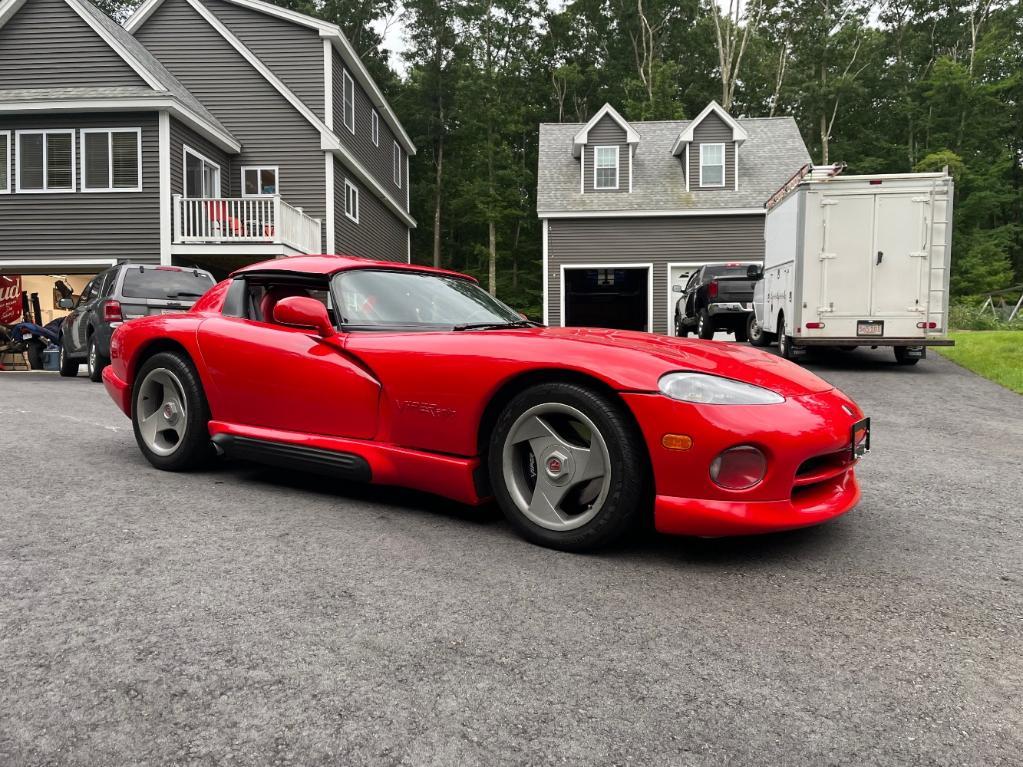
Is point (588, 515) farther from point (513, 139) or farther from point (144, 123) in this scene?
point (513, 139)

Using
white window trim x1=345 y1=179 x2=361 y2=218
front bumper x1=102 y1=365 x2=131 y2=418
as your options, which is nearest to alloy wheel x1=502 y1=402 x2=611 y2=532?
front bumper x1=102 y1=365 x2=131 y2=418

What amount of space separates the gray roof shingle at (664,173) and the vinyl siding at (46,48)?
515 inches

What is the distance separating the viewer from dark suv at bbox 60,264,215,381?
10727 mm

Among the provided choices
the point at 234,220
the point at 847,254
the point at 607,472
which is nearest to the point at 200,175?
the point at 234,220

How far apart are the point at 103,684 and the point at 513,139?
42548 mm

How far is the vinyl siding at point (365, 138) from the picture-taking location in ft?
70.7

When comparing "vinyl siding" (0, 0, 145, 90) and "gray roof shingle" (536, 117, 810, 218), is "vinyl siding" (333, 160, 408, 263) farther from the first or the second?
"vinyl siding" (0, 0, 145, 90)

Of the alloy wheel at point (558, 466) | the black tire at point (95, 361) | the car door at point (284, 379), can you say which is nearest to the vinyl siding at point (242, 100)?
the black tire at point (95, 361)

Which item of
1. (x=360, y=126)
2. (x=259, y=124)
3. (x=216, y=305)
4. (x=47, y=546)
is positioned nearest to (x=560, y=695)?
(x=47, y=546)

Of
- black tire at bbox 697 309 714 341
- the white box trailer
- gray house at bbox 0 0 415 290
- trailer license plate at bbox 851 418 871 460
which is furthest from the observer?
gray house at bbox 0 0 415 290

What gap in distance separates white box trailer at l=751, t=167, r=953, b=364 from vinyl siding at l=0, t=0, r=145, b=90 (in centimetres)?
1660

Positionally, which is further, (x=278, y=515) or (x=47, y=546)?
(x=278, y=515)

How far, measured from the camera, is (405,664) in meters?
2.21

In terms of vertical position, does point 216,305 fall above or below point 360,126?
below
